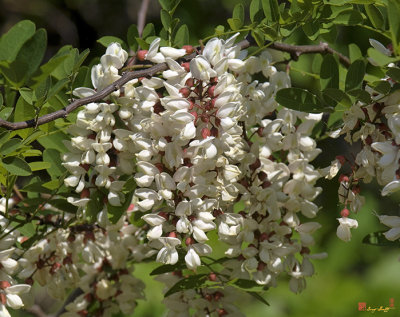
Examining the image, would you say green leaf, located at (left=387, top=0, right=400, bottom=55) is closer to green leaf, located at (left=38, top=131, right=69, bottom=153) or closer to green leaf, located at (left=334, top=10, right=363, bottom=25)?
green leaf, located at (left=334, top=10, right=363, bottom=25)

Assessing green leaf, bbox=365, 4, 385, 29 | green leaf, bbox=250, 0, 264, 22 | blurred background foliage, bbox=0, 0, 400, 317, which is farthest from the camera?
blurred background foliage, bbox=0, 0, 400, 317

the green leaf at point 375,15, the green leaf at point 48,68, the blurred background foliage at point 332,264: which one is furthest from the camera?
the blurred background foliage at point 332,264

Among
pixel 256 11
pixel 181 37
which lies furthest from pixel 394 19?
pixel 181 37

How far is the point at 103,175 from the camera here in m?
1.06

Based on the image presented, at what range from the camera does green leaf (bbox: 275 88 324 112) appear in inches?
41.1

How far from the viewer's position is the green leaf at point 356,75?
101 centimetres

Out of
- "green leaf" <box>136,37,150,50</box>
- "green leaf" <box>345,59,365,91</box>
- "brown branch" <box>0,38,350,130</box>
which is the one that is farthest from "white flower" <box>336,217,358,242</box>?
"green leaf" <box>136,37,150,50</box>

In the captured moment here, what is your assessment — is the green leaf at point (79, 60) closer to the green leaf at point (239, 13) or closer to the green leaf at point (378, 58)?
the green leaf at point (239, 13)

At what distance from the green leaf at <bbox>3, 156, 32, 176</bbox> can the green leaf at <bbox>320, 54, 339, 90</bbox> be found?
1.52 feet

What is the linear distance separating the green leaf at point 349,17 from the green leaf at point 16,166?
0.52m

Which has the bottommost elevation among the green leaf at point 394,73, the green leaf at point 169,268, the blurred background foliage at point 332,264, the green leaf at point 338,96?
the blurred background foliage at point 332,264

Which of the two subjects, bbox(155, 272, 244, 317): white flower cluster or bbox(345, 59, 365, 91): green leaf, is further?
bbox(155, 272, 244, 317): white flower cluster

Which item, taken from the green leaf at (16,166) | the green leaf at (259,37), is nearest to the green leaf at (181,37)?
the green leaf at (259,37)

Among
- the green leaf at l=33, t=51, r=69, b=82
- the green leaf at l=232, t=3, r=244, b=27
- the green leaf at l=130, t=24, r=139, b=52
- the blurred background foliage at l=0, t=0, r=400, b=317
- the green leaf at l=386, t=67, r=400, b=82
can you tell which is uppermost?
the green leaf at l=33, t=51, r=69, b=82
